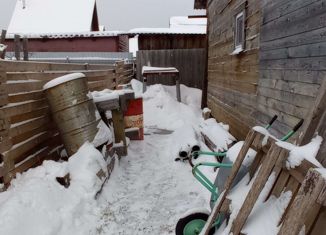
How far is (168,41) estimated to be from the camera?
22.8 metres

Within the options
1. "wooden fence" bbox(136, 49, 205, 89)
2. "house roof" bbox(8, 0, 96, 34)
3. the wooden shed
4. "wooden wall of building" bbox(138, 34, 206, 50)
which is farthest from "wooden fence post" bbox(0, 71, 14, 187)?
"house roof" bbox(8, 0, 96, 34)

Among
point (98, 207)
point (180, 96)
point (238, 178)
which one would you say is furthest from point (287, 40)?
point (180, 96)

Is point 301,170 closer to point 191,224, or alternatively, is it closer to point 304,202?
point 304,202

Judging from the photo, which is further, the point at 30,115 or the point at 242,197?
the point at 30,115

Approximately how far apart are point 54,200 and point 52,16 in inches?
1093

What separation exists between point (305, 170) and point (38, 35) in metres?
24.9

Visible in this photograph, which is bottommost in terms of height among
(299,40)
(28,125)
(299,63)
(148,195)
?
(148,195)

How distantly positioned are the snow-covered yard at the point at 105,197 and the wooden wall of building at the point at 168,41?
1607 centimetres

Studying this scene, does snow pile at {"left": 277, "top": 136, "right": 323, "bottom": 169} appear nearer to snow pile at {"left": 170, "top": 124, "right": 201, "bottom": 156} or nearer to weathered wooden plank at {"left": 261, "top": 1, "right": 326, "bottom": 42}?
weathered wooden plank at {"left": 261, "top": 1, "right": 326, "bottom": 42}

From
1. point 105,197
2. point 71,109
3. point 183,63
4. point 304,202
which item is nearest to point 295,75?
point 304,202

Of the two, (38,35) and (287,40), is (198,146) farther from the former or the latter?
(38,35)

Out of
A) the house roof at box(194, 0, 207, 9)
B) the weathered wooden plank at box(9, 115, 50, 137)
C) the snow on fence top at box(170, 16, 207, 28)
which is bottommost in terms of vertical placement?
the weathered wooden plank at box(9, 115, 50, 137)

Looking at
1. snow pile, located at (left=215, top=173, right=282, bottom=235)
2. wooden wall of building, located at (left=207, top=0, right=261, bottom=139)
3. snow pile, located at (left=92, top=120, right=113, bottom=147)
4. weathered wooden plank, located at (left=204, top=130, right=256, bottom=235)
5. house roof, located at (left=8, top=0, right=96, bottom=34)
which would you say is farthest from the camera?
house roof, located at (left=8, top=0, right=96, bottom=34)

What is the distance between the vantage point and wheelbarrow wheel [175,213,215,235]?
3617 millimetres
